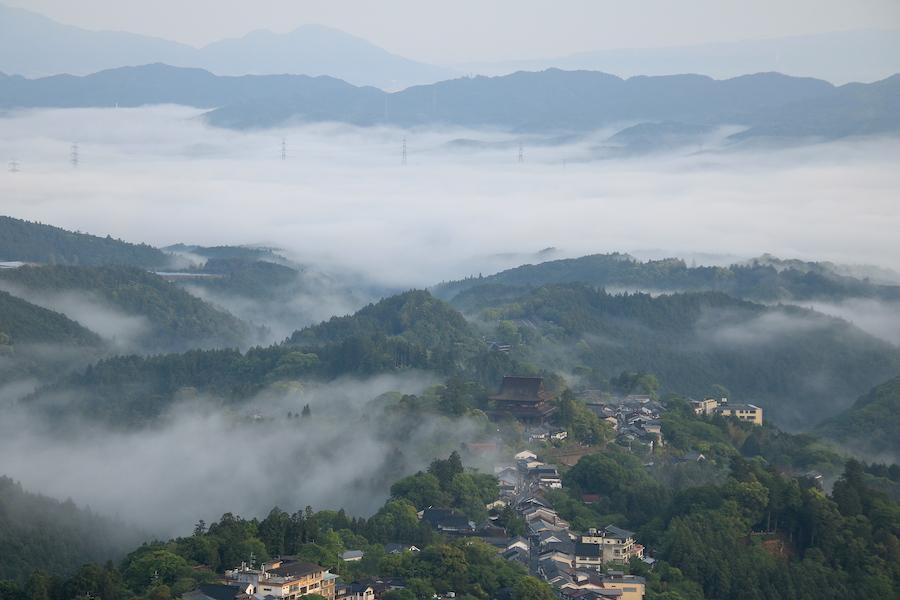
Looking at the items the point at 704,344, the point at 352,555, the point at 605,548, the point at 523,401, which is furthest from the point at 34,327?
the point at 605,548

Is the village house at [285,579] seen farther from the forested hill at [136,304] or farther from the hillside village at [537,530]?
the forested hill at [136,304]

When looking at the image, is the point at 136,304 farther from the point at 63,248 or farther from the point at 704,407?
the point at 704,407

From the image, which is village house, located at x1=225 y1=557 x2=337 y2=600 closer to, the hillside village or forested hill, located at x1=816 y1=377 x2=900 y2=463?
the hillside village

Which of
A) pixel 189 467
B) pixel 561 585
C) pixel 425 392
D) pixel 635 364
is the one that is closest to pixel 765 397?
pixel 635 364

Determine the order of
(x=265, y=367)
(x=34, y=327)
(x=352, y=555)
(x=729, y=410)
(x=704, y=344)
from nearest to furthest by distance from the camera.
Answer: (x=352, y=555)
(x=729, y=410)
(x=265, y=367)
(x=34, y=327)
(x=704, y=344)

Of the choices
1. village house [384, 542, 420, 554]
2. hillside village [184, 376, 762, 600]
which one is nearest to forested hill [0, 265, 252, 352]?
hillside village [184, 376, 762, 600]

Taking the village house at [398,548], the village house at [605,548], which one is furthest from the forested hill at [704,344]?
the village house at [398,548]
